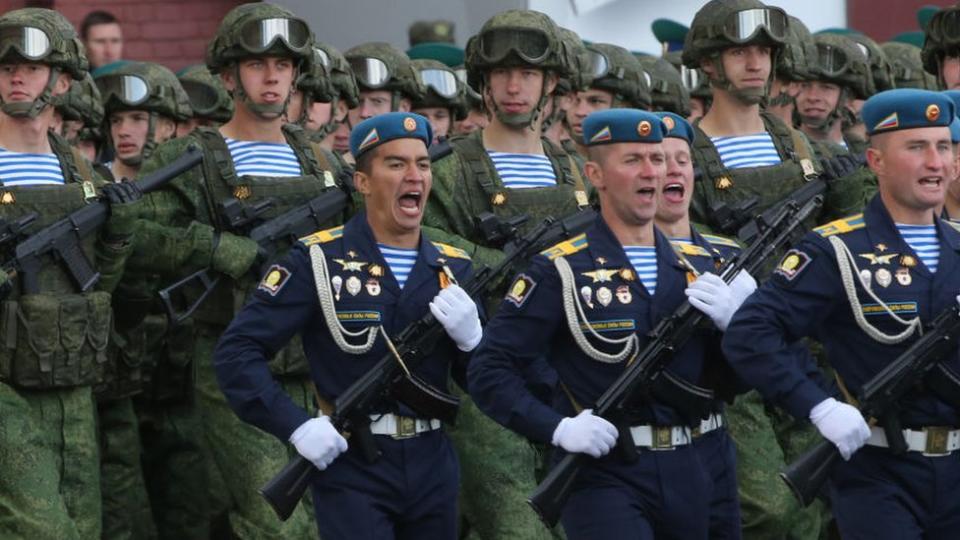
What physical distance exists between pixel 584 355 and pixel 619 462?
0.40 meters

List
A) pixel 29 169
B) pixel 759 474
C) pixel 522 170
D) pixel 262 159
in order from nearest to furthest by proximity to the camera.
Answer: pixel 29 169
pixel 759 474
pixel 262 159
pixel 522 170

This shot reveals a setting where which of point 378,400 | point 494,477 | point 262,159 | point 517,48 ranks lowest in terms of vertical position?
point 494,477

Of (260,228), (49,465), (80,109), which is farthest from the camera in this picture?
(80,109)

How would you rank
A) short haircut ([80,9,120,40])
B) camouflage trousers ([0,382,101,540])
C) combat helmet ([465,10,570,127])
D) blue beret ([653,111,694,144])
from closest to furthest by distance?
1. blue beret ([653,111,694,144])
2. camouflage trousers ([0,382,101,540])
3. combat helmet ([465,10,570,127])
4. short haircut ([80,9,120,40])

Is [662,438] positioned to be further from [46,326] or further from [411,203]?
[46,326]

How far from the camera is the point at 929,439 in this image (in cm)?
870

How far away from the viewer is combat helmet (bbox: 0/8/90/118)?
11.4 metres

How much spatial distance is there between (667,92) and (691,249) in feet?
17.2

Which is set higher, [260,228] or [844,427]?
[260,228]

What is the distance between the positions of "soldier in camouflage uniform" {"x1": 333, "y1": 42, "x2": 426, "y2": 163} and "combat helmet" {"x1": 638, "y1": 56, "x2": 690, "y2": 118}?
1338 millimetres

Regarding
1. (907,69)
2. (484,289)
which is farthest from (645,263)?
(907,69)

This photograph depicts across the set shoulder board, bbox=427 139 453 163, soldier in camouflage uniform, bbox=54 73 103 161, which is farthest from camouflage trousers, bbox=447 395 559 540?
soldier in camouflage uniform, bbox=54 73 103 161

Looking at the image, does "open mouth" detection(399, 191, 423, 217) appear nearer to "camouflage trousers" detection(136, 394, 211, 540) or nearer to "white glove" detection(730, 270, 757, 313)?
"white glove" detection(730, 270, 757, 313)

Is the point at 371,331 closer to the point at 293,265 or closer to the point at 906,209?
the point at 293,265
